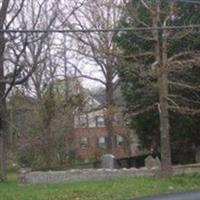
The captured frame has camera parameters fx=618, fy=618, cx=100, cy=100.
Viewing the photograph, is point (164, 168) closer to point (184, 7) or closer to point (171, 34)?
point (171, 34)

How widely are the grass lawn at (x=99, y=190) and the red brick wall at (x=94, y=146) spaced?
82.2 feet

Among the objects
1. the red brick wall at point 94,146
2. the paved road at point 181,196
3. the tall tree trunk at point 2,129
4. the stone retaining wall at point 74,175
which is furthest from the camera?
the red brick wall at point 94,146

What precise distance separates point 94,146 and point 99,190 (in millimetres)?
43323

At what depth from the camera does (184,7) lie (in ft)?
107

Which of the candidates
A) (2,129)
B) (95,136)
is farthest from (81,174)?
(95,136)

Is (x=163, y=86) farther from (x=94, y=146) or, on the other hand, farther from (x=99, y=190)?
(x=94, y=146)

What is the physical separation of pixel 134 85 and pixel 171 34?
883 centimetres

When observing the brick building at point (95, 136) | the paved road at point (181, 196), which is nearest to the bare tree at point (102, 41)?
the brick building at point (95, 136)

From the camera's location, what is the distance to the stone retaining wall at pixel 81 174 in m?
25.5

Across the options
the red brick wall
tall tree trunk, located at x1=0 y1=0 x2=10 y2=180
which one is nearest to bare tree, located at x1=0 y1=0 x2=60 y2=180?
tall tree trunk, located at x1=0 y1=0 x2=10 y2=180

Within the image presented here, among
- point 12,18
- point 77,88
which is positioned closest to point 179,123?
point 12,18

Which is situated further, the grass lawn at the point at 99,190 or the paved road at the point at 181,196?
the grass lawn at the point at 99,190

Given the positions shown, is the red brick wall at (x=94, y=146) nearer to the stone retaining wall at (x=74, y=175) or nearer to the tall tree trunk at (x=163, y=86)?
the stone retaining wall at (x=74, y=175)

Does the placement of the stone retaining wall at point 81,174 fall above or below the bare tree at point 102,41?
below
